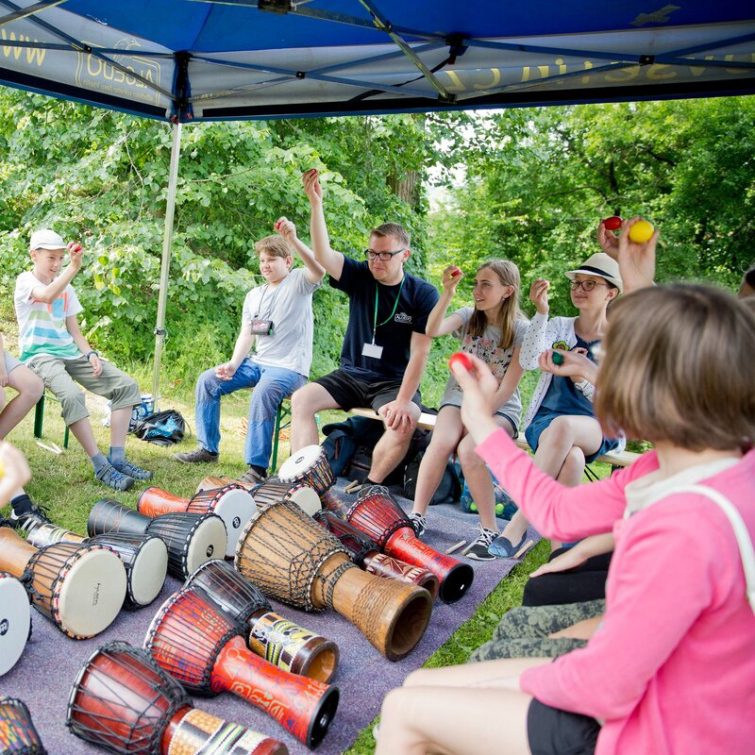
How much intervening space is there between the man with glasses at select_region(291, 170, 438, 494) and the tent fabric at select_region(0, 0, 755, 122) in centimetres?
86

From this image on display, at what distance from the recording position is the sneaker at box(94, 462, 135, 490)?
14.1 feet

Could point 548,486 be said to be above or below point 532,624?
above

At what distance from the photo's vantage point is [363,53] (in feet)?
13.8

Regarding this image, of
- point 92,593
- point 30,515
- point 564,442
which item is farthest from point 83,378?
point 564,442

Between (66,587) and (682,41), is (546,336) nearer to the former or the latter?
(682,41)

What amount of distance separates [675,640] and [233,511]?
244 centimetres

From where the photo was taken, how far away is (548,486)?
1545 millimetres

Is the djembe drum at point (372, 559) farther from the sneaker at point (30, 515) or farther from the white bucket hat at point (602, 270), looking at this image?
the white bucket hat at point (602, 270)

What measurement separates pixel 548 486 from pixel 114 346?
7.33 meters

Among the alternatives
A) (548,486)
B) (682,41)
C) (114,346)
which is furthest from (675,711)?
(114,346)

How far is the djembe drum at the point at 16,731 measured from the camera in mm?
1692

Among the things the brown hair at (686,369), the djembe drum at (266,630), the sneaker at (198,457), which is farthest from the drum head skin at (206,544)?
the brown hair at (686,369)

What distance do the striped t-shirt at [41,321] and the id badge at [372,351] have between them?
195 cm

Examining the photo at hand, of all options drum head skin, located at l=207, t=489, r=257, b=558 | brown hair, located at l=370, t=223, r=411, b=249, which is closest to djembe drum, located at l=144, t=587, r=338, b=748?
drum head skin, located at l=207, t=489, r=257, b=558
